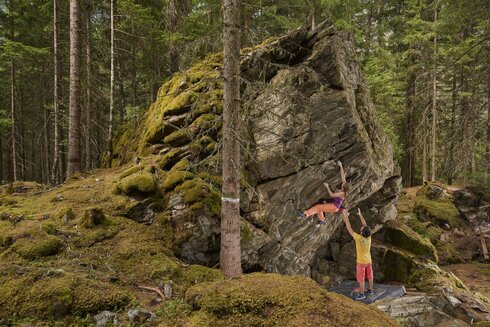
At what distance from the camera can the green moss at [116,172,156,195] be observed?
827 cm

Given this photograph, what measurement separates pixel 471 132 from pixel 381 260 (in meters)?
5.90

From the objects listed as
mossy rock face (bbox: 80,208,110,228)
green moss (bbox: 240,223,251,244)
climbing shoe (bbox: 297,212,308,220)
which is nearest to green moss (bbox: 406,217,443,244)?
climbing shoe (bbox: 297,212,308,220)

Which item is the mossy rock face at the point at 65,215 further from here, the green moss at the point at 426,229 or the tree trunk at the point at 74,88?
the green moss at the point at 426,229

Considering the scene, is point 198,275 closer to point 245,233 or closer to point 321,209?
point 245,233

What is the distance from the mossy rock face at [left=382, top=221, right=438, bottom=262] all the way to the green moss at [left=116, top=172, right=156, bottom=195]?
1068 centimetres

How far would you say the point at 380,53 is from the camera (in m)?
23.7

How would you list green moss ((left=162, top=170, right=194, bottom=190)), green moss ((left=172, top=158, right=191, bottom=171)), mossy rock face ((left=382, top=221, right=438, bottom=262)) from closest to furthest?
green moss ((left=162, top=170, right=194, bottom=190)) → green moss ((left=172, top=158, right=191, bottom=171)) → mossy rock face ((left=382, top=221, right=438, bottom=262))

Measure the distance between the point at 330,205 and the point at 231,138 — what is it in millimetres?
5223

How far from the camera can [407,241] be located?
1360cm

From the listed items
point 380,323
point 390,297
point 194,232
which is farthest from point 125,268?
point 390,297

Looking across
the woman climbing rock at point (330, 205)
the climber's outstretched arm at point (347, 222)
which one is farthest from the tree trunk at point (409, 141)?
the woman climbing rock at point (330, 205)

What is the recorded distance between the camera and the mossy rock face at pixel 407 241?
1348 centimetres

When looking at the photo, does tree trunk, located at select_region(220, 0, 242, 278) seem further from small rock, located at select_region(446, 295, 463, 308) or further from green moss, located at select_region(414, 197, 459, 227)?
green moss, located at select_region(414, 197, 459, 227)

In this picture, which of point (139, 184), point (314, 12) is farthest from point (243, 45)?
point (139, 184)
